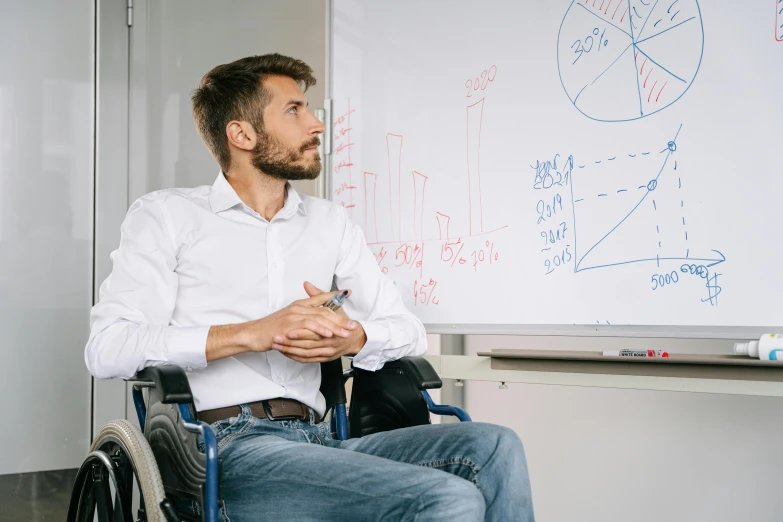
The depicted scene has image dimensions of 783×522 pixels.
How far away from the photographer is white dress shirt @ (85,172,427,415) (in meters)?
1.53

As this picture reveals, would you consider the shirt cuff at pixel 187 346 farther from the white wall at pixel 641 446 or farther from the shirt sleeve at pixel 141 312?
the white wall at pixel 641 446

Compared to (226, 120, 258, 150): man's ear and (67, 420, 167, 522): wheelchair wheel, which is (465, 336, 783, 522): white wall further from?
(67, 420, 167, 522): wheelchair wheel

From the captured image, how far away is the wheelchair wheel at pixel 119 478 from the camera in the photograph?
1396 mm

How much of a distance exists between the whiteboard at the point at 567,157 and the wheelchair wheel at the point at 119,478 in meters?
0.92

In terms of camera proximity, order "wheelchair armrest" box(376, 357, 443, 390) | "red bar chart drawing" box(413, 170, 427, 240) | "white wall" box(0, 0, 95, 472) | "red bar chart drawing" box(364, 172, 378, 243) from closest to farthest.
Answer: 1. "wheelchair armrest" box(376, 357, 443, 390)
2. "red bar chart drawing" box(413, 170, 427, 240)
3. "red bar chart drawing" box(364, 172, 378, 243)
4. "white wall" box(0, 0, 95, 472)

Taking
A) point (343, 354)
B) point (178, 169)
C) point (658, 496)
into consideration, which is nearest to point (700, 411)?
point (658, 496)

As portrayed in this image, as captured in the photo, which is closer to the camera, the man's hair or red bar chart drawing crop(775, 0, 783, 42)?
red bar chart drawing crop(775, 0, 783, 42)

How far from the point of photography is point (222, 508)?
140 cm

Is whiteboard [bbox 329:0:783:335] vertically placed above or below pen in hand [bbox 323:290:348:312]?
above

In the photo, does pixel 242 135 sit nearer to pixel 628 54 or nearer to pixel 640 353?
pixel 628 54

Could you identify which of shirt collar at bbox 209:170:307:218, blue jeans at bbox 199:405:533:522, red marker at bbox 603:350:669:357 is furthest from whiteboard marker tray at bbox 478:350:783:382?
shirt collar at bbox 209:170:307:218

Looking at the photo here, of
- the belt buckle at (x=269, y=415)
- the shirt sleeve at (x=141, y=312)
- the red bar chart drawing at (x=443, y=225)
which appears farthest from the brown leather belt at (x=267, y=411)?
the red bar chart drawing at (x=443, y=225)

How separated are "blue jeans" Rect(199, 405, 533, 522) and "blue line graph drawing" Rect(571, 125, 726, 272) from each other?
625 millimetres

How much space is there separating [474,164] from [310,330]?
81 centimetres
